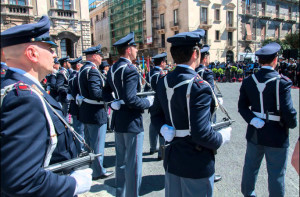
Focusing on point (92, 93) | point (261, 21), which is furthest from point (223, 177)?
point (261, 21)

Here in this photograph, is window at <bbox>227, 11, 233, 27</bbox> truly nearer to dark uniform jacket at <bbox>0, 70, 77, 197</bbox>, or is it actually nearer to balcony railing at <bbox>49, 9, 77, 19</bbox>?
balcony railing at <bbox>49, 9, 77, 19</bbox>

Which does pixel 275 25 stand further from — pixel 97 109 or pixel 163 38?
pixel 97 109

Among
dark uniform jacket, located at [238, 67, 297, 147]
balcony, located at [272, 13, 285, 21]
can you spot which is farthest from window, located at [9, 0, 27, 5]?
balcony, located at [272, 13, 285, 21]

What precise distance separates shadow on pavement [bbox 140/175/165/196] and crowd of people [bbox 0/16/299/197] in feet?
1.74

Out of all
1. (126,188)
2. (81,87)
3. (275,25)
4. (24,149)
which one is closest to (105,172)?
(126,188)

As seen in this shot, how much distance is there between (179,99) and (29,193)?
126 cm

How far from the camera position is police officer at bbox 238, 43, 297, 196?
8.53 feet

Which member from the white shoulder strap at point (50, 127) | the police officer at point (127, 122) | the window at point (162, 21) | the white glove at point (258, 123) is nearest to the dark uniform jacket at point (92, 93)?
the police officer at point (127, 122)

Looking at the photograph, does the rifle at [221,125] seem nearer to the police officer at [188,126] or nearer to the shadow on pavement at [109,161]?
the police officer at [188,126]

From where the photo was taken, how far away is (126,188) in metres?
3.09

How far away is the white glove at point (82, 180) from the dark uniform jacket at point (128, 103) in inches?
59.1

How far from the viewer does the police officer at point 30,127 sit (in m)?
1.12

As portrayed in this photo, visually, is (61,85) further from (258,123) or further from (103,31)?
(103,31)

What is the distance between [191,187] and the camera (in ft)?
6.70
